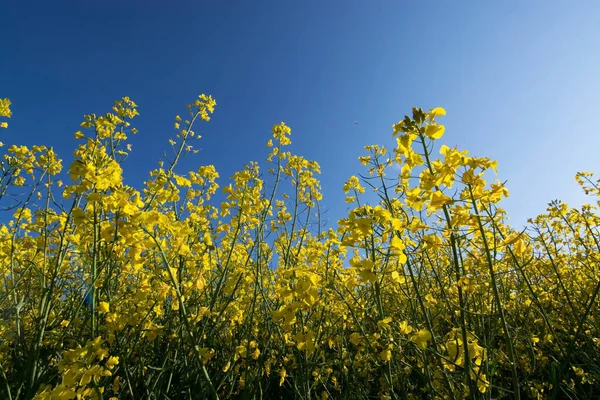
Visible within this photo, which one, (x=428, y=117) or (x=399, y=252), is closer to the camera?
(x=399, y=252)

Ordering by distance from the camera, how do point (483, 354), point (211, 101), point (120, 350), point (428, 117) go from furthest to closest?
1. point (211, 101)
2. point (120, 350)
3. point (483, 354)
4. point (428, 117)

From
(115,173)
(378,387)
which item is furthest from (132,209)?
(378,387)

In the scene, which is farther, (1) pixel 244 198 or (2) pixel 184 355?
(1) pixel 244 198

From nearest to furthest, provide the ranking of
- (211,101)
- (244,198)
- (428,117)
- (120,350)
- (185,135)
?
(428,117) < (120,350) < (244,198) < (185,135) < (211,101)

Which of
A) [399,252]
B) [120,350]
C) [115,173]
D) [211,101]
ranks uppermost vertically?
[211,101]

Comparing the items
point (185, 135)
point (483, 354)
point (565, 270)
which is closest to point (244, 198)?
point (185, 135)

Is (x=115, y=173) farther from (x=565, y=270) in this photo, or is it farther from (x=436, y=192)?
(x=565, y=270)

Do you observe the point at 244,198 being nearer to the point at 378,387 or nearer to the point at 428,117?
the point at 428,117

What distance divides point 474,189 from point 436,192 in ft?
0.58

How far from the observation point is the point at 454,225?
1.51 m

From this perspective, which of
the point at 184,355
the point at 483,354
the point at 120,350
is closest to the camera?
the point at 483,354

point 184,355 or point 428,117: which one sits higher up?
point 428,117

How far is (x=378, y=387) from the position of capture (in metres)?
4.05

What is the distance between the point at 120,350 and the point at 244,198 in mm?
1621
